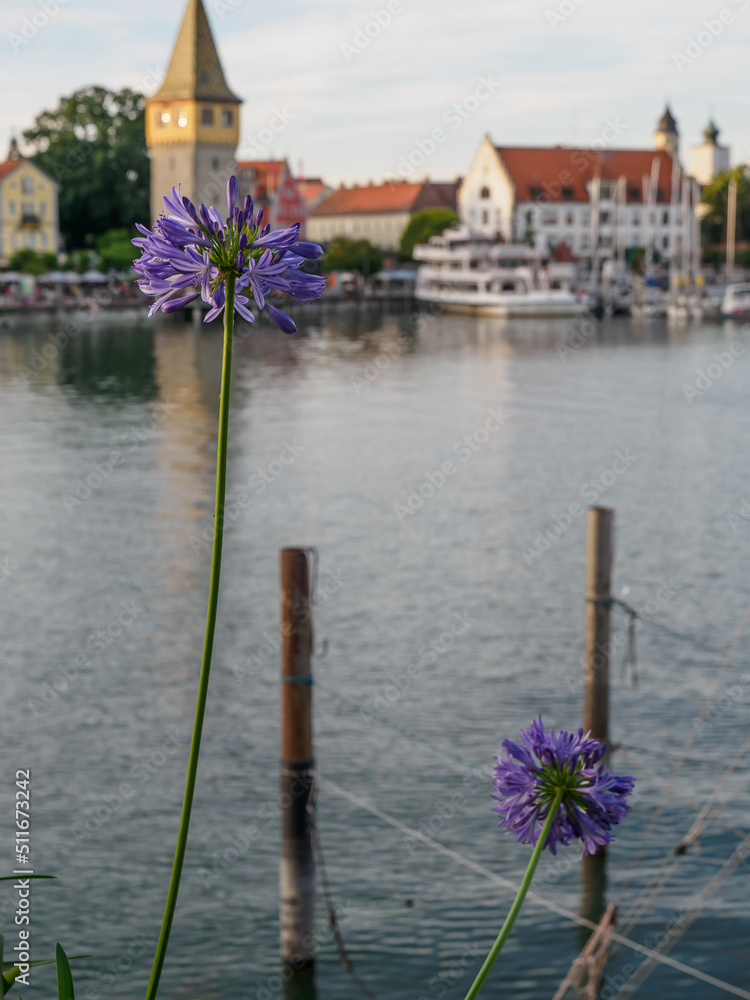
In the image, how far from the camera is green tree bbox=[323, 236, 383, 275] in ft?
406

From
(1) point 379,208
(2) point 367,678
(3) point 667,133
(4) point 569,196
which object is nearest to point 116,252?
(4) point 569,196

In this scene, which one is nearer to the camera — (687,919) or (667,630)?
(687,919)

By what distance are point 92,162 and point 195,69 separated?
1043 cm

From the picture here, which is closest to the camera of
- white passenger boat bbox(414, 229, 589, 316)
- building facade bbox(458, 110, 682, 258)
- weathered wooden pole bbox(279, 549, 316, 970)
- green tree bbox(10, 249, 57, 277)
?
weathered wooden pole bbox(279, 549, 316, 970)

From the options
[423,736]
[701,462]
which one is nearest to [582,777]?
[423,736]

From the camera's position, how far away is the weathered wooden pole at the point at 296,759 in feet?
30.2

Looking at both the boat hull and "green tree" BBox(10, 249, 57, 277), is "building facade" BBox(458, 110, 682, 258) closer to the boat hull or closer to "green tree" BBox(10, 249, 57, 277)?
the boat hull

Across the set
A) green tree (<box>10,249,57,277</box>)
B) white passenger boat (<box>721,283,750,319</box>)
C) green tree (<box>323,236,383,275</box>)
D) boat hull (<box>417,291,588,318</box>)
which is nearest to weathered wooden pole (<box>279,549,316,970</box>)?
green tree (<box>10,249,57,277</box>)

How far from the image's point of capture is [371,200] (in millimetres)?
157875

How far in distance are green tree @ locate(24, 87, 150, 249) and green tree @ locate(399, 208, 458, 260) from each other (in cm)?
3258

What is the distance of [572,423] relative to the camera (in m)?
45.4

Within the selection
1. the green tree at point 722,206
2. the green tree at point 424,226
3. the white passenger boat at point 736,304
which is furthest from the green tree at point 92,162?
the green tree at point 722,206

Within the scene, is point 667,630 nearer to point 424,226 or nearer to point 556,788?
point 556,788

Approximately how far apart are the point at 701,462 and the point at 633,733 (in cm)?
2218
